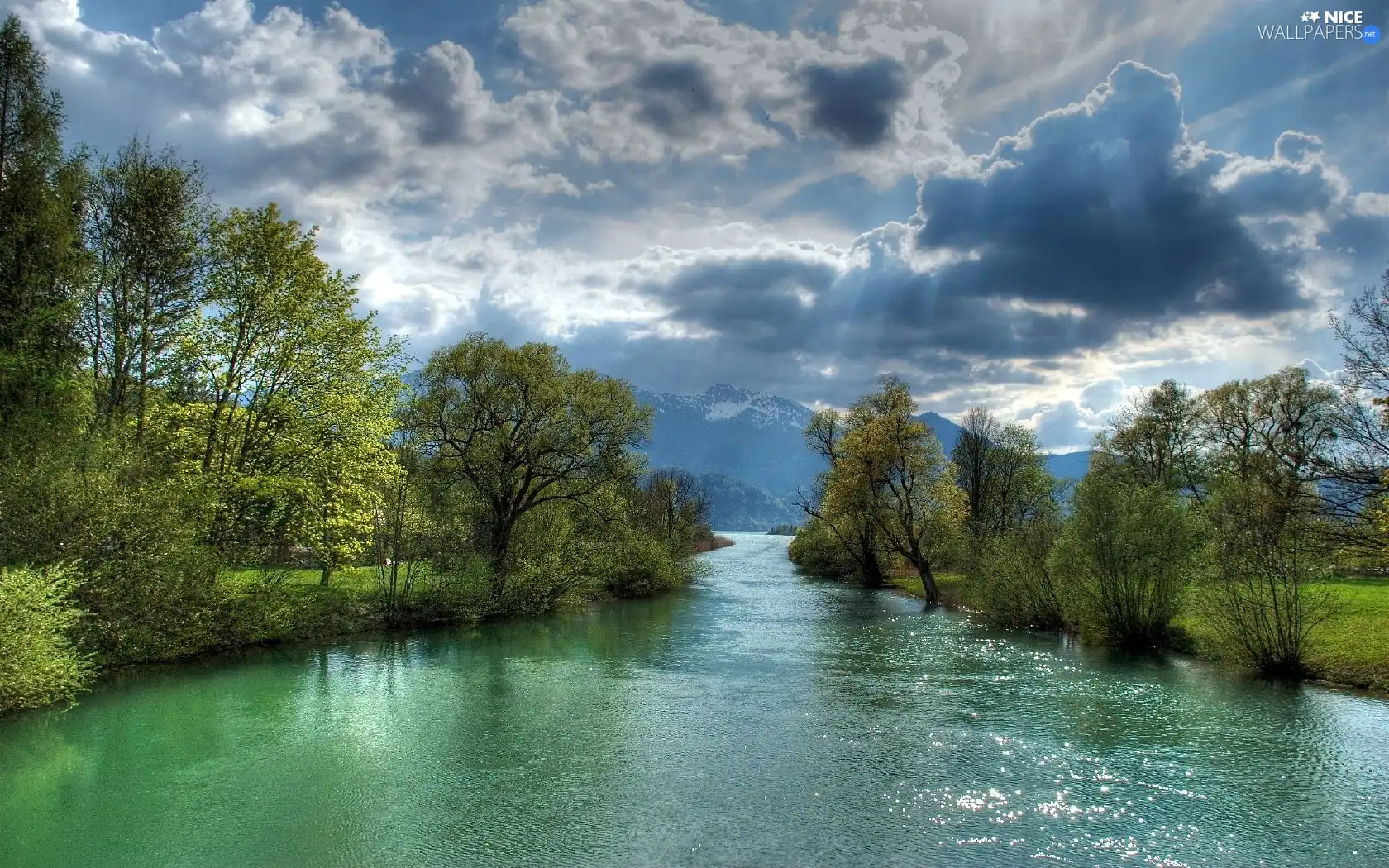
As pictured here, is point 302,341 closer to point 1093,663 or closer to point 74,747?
point 74,747

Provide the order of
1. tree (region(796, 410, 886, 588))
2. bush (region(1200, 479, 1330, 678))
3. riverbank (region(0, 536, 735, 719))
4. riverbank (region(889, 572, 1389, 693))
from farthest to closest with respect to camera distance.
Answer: tree (region(796, 410, 886, 588)) → riverbank (region(0, 536, 735, 719)) → riverbank (region(889, 572, 1389, 693)) → bush (region(1200, 479, 1330, 678))

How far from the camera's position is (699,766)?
13.5 metres

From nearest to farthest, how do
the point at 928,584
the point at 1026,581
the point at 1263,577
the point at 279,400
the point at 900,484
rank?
1. the point at 1263,577
2. the point at 279,400
3. the point at 1026,581
4. the point at 928,584
5. the point at 900,484

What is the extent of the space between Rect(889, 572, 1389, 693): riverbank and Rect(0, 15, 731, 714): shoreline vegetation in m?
24.7

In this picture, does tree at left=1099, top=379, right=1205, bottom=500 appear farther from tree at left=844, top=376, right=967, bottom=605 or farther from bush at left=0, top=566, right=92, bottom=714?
bush at left=0, top=566, right=92, bottom=714

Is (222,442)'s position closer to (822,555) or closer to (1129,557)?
(1129,557)

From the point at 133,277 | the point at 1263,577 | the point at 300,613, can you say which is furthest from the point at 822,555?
the point at 133,277

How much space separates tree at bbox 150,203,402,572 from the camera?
1010 inches

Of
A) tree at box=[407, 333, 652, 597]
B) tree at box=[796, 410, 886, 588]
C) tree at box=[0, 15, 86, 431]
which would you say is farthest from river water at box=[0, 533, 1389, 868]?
tree at box=[796, 410, 886, 588]

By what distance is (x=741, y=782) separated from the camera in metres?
12.7

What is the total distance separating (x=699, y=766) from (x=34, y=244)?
23.8 meters

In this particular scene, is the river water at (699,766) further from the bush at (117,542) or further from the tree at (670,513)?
the tree at (670,513)

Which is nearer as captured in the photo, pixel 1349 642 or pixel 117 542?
pixel 117 542

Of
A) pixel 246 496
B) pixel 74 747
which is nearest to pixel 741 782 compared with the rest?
pixel 74 747
